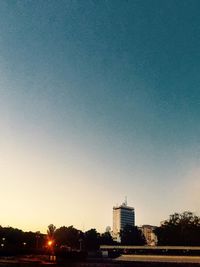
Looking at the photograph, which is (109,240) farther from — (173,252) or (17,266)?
(17,266)

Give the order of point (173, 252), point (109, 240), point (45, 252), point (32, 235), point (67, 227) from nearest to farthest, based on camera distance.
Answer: point (45, 252), point (173, 252), point (32, 235), point (109, 240), point (67, 227)

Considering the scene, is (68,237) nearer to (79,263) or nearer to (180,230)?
(180,230)

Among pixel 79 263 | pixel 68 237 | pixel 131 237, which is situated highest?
pixel 131 237

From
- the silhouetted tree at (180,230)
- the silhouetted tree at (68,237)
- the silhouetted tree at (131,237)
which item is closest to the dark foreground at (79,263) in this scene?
the silhouetted tree at (180,230)

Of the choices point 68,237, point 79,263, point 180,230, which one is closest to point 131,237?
point 68,237

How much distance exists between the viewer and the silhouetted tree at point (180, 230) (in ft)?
364

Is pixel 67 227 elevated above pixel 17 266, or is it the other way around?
pixel 67 227

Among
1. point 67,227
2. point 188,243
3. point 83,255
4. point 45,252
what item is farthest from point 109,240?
point 83,255

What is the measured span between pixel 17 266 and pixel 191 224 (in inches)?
3593

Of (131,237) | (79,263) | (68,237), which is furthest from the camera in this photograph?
(131,237)

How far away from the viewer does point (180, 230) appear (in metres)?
117

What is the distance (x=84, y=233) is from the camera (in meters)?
146

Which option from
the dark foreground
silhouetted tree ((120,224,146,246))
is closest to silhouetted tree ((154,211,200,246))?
silhouetted tree ((120,224,146,246))

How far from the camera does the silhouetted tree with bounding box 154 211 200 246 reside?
11088cm
